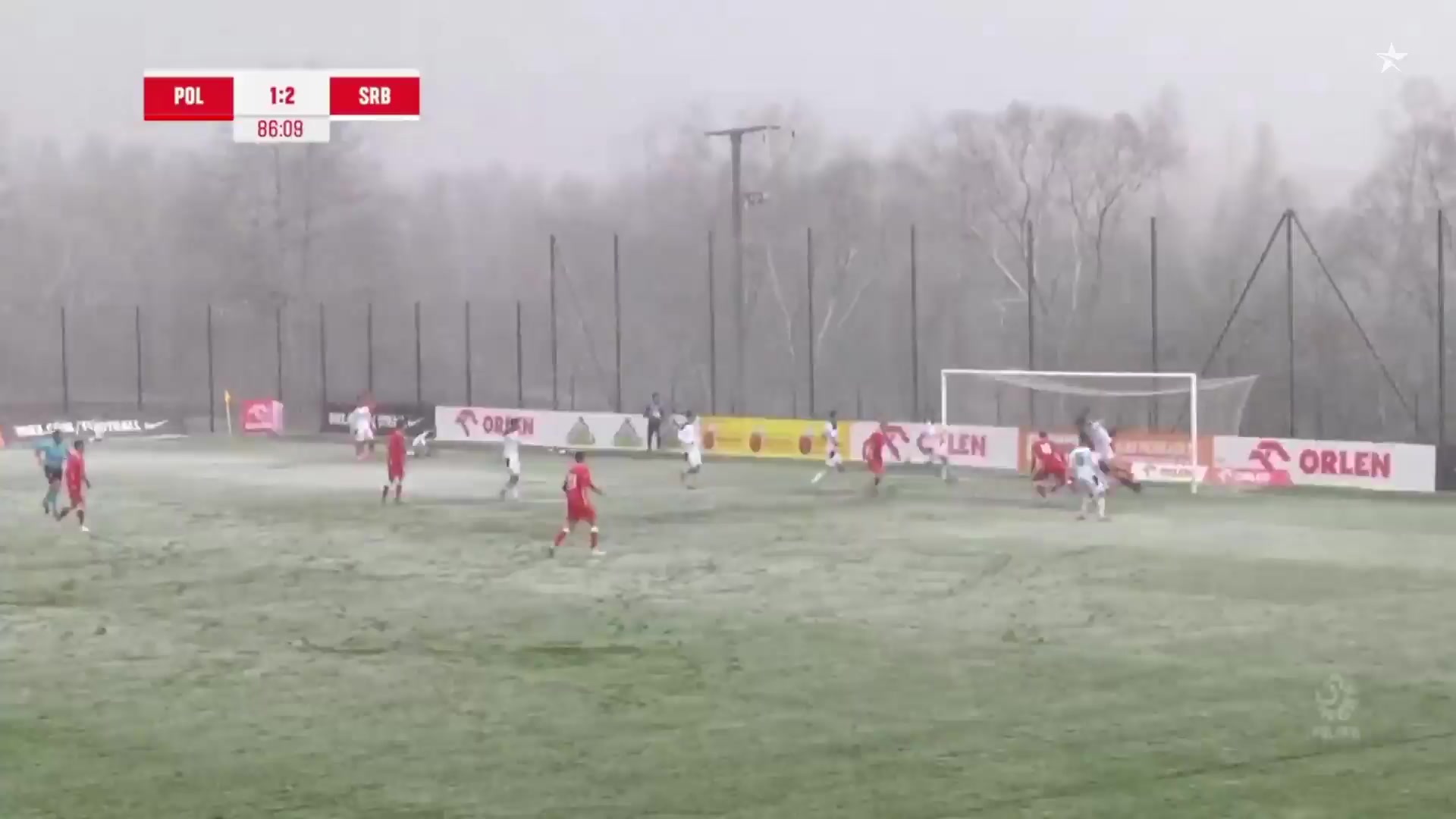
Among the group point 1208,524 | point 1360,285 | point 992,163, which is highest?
point 992,163

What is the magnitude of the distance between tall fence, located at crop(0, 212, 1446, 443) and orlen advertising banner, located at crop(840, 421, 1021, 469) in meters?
7.37

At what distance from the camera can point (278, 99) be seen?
20422mm

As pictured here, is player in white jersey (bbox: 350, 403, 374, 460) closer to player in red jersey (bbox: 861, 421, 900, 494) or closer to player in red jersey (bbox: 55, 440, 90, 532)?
player in red jersey (bbox: 861, 421, 900, 494)

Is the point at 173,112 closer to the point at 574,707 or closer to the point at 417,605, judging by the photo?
the point at 417,605

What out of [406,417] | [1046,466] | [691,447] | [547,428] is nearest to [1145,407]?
[1046,466]

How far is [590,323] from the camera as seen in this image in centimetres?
9181

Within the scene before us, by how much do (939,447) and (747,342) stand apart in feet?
138

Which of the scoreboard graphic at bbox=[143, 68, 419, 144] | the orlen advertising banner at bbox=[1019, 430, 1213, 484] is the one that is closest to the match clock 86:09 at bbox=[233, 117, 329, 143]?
the scoreboard graphic at bbox=[143, 68, 419, 144]

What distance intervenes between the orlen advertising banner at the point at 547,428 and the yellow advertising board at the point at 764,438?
3.02 m

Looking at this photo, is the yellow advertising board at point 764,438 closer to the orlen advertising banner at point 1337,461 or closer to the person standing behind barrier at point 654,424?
the person standing behind barrier at point 654,424

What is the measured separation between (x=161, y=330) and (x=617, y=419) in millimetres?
53717

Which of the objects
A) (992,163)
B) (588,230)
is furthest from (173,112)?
(588,230)

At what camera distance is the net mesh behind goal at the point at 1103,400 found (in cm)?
4169

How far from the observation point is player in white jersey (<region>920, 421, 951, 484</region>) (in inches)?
1626
